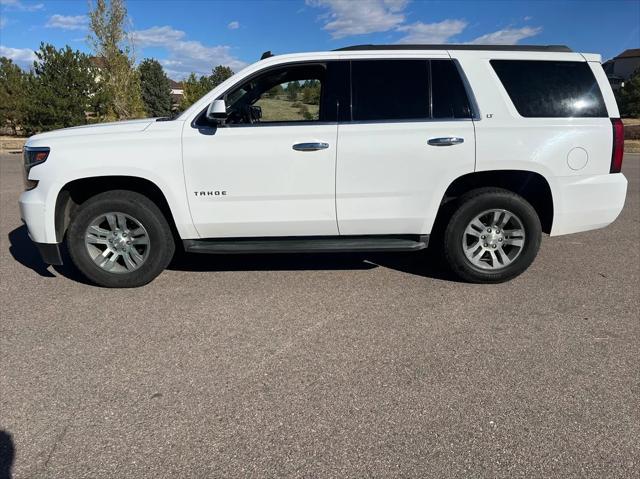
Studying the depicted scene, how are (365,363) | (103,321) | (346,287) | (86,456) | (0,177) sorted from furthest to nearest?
1. (0,177)
2. (346,287)
3. (103,321)
4. (365,363)
5. (86,456)

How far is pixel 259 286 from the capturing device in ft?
14.3

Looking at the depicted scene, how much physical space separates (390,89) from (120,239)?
274 cm

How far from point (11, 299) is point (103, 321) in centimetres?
108

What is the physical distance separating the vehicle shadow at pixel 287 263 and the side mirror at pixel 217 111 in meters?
1.61

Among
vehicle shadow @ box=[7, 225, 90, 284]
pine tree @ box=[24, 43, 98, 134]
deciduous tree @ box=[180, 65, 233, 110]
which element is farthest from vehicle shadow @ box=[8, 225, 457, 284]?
deciduous tree @ box=[180, 65, 233, 110]

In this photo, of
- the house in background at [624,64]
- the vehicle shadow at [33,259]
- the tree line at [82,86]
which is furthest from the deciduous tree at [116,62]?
the house in background at [624,64]

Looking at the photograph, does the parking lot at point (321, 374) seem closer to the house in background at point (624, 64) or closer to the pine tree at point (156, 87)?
the pine tree at point (156, 87)

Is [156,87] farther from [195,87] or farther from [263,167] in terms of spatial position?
[263,167]

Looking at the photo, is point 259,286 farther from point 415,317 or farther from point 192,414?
point 192,414

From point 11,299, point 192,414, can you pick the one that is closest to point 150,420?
point 192,414

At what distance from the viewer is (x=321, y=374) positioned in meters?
2.92

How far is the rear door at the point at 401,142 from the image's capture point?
4.02 meters

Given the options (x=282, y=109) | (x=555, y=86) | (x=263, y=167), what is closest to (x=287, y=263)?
(x=263, y=167)

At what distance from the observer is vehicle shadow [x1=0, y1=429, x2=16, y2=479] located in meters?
2.13
